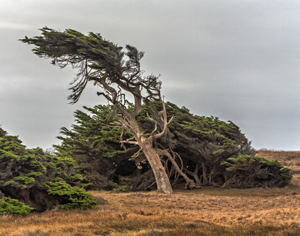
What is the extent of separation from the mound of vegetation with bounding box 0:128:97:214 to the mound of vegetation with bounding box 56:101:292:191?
29.0ft

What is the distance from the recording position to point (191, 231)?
7.04 m

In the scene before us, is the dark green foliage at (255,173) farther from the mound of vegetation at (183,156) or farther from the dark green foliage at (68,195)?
the dark green foliage at (68,195)

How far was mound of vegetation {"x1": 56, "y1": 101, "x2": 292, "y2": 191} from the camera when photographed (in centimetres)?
2083

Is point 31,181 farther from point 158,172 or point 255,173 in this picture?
point 255,173

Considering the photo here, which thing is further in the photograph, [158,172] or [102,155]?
[102,155]

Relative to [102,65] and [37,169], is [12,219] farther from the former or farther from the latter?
[102,65]

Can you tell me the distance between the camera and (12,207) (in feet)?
30.2

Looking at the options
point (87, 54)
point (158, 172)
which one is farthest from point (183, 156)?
point (87, 54)

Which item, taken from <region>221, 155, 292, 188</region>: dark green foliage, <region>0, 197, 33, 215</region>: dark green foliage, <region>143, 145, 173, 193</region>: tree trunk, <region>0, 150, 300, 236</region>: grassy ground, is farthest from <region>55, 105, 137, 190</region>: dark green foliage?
<region>0, 197, 33, 215</region>: dark green foliage

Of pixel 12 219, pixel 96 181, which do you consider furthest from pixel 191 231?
pixel 96 181

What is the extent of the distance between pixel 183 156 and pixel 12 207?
15.6 metres

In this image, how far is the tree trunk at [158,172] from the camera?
1884cm

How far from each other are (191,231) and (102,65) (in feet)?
42.4

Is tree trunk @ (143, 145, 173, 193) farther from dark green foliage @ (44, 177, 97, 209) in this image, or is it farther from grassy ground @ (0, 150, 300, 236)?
dark green foliage @ (44, 177, 97, 209)
